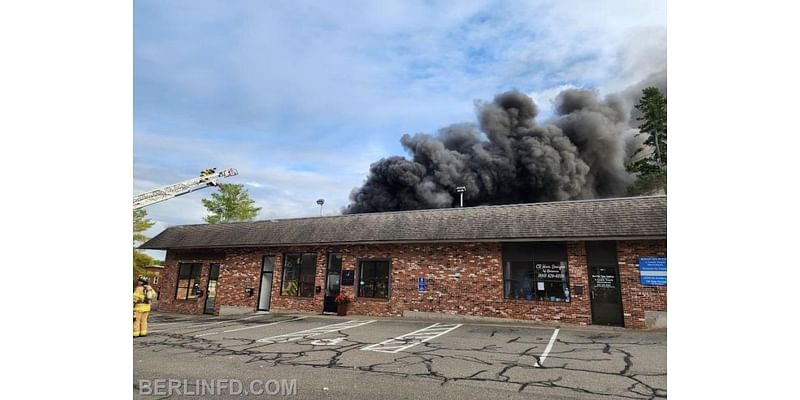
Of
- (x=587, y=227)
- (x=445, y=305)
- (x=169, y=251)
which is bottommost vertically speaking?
(x=445, y=305)

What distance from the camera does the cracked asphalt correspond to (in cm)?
464

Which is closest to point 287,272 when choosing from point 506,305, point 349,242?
point 349,242

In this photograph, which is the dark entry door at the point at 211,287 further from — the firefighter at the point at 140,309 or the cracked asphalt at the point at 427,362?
the firefighter at the point at 140,309

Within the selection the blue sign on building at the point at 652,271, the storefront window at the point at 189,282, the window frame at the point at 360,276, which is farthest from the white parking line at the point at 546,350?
the storefront window at the point at 189,282

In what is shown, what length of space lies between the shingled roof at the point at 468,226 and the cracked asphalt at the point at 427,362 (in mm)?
2740

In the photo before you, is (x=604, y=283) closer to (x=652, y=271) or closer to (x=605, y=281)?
(x=605, y=281)

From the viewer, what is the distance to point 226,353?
23.2ft

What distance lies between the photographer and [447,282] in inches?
497

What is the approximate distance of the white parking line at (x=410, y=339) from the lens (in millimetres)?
7391

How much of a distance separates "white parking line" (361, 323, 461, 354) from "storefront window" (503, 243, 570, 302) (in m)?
2.32

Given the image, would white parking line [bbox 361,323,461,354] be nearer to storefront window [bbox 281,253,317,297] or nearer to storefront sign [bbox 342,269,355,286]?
storefront sign [bbox 342,269,355,286]

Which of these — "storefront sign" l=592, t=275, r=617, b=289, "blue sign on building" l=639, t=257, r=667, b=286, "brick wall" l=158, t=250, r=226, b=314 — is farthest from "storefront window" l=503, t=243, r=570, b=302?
"brick wall" l=158, t=250, r=226, b=314

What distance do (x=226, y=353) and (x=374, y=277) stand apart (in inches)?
288

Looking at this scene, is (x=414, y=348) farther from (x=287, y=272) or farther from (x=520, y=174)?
(x=520, y=174)
